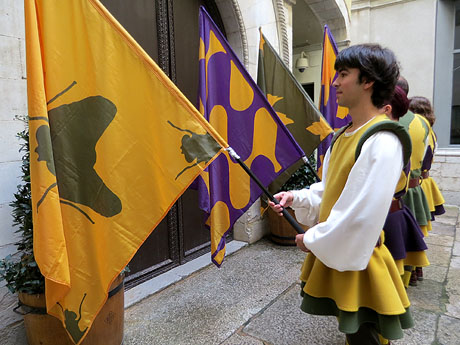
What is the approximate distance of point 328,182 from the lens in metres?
1.57

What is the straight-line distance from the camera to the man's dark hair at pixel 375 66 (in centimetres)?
140

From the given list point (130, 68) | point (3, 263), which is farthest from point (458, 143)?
point (3, 263)

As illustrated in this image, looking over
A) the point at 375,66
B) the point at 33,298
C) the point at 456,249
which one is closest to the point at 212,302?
the point at 33,298

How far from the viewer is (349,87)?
1.46 m

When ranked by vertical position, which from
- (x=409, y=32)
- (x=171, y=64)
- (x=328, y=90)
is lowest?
(x=328, y=90)

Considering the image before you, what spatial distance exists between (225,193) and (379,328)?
4.43 feet

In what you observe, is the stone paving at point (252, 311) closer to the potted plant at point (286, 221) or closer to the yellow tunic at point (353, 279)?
the potted plant at point (286, 221)

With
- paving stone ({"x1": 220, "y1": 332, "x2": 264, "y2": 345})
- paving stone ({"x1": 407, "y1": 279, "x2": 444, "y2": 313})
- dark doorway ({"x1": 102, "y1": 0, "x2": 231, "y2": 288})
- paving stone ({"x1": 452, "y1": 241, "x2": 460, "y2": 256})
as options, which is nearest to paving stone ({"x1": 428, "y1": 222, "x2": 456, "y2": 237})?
paving stone ({"x1": 452, "y1": 241, "x2": 460, "y2": 256})

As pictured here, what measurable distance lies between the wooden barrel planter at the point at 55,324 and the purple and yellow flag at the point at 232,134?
772mm

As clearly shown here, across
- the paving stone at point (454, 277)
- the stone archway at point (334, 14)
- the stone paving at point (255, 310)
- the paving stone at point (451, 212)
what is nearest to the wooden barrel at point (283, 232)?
the stone paving at point (255, 310)

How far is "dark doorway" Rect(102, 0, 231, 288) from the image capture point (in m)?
3.32

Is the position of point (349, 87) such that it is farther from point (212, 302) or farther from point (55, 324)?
point (212, 302)

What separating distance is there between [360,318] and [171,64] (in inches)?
123

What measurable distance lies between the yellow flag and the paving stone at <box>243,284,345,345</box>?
4.72 ft
